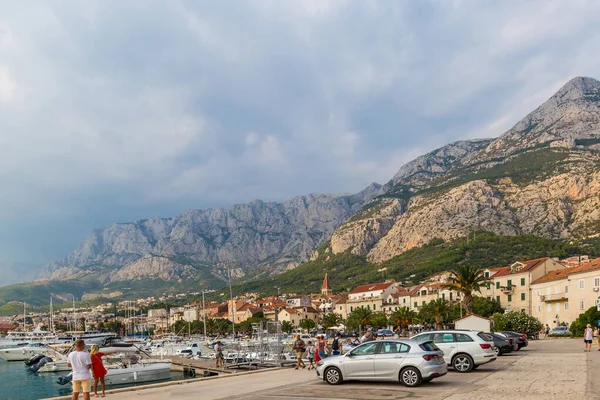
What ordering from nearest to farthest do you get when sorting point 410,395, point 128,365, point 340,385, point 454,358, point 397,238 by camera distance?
point 410,395, point 340,385, point 454,358, point 128,365, point 397,238

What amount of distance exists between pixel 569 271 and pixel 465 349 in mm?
53191

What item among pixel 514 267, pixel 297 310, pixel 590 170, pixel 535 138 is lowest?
pixel 297 310

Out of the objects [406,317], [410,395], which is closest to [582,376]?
[410,395]

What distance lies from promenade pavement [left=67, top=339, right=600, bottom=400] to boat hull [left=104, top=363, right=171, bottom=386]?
2753 cm

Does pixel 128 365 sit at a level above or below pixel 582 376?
below

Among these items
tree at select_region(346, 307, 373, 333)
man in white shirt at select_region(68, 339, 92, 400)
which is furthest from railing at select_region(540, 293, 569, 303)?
man in white shirt at select_region(68, 339, 92, 400)

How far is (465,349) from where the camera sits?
2122cm

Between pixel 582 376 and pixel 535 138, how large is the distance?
7679 inches

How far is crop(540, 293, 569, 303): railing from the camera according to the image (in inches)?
2551

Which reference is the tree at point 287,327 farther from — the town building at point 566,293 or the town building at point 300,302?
the town building at point 566,293

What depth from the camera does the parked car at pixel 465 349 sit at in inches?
826

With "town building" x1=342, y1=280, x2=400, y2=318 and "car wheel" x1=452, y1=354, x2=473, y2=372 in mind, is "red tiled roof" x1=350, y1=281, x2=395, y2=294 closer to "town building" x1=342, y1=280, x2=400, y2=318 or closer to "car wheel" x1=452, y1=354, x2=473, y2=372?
"town building" x1=342, y1=280, x2=400, y2=318

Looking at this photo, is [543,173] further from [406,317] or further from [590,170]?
[406,317]

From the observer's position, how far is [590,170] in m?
145
